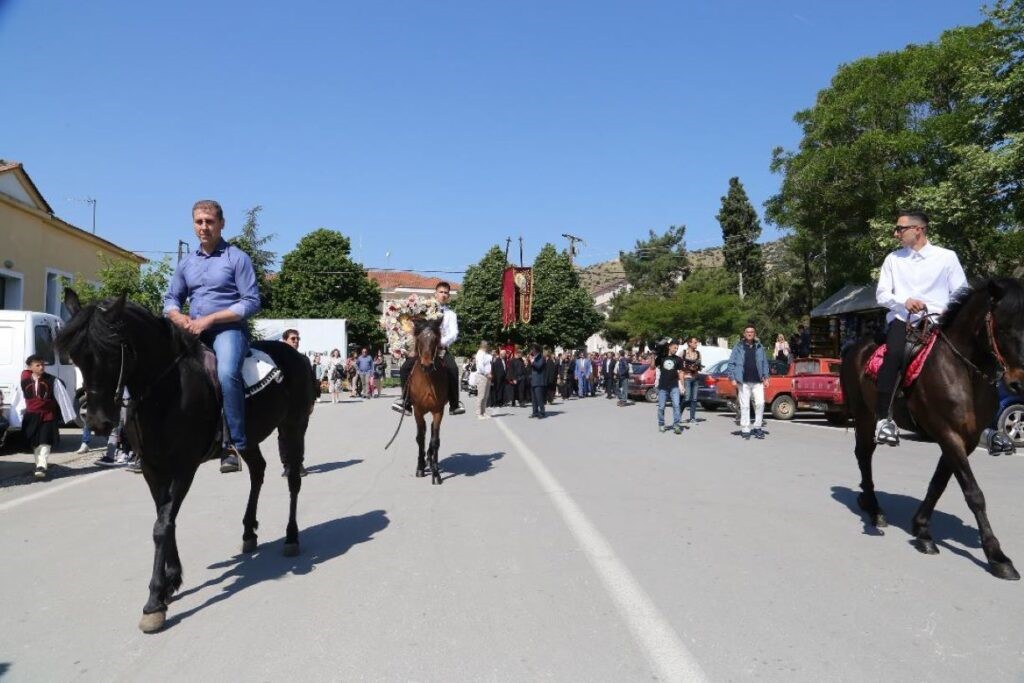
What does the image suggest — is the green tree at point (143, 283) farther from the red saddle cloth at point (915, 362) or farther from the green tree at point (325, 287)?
the green tree at point (325, 287)

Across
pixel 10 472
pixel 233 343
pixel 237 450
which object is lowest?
pixel 10 472

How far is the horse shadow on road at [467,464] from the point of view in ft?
34.0

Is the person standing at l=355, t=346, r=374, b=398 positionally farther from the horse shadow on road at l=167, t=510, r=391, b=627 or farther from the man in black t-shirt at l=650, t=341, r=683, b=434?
the horse shadow on road at l=167, t=510, r=391, b=627

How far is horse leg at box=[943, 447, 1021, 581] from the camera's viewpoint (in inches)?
203

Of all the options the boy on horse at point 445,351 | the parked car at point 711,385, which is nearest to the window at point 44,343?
the boy on horse at point 445,351

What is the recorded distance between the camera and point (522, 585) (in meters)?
5.09

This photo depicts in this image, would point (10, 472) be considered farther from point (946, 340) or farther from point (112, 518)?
point (946, 340)

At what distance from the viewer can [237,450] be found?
5.34 meters

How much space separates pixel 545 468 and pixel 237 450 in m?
5.87

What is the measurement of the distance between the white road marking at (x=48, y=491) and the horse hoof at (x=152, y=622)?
4.99 m

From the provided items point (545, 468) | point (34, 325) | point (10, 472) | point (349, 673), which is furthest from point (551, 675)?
point (34, 325)

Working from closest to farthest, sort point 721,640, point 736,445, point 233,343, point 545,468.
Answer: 1. point 721,640
2. point 233,343
3. point 545,468
4. point 736,445

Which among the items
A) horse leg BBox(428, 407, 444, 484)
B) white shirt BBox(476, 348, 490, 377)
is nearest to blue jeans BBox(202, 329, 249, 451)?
horse leg BBox(428, 407, 444, 484)

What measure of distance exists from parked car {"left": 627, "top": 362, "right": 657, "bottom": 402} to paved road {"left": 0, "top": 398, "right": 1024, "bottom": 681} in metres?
20.8
